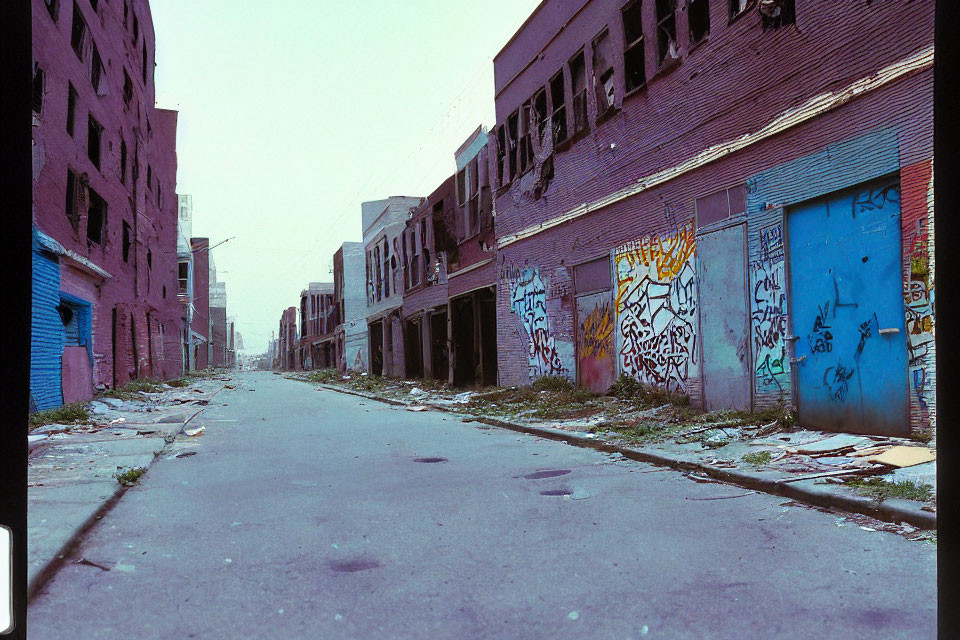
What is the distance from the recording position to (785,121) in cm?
854

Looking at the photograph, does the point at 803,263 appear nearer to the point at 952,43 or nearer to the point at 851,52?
the point at 851,52

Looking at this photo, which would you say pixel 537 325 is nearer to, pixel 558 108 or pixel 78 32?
pixel 558 108

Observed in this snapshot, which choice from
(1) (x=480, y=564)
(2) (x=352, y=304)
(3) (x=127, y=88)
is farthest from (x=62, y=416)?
(2) (x=352, y=304)

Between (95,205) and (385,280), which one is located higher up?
(95,205)

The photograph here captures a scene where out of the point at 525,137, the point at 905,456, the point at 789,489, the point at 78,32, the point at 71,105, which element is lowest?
the point at 789,489

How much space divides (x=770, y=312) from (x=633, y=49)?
6.06m

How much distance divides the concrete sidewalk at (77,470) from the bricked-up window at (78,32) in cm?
992

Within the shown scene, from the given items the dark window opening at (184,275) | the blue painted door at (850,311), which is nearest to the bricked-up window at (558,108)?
the blue painted door at (850,311)

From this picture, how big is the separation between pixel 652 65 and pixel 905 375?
692 cm

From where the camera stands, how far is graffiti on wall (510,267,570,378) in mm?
15141

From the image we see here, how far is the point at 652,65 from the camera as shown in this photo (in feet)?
37.6

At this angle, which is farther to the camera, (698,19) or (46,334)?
(46,334)

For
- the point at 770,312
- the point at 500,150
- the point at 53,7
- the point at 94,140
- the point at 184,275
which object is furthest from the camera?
the point at 184,275

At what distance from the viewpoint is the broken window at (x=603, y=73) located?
42.7 feet
